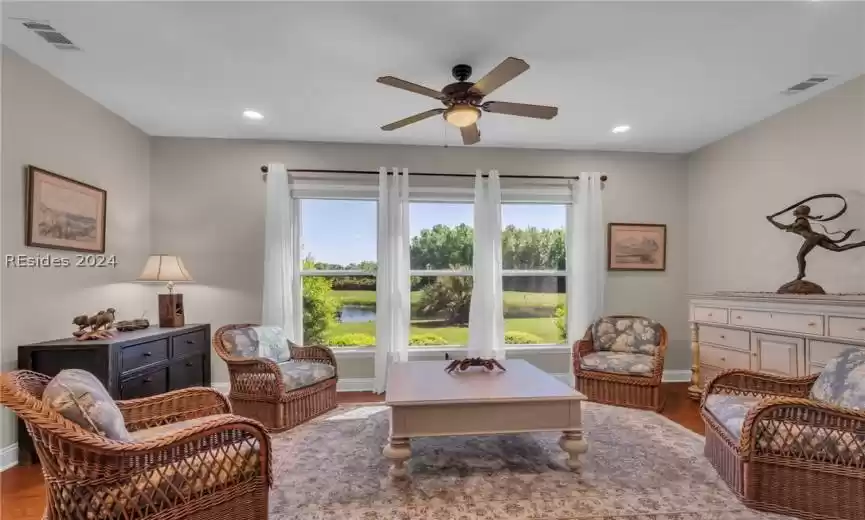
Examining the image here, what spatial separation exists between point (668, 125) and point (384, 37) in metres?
2.87

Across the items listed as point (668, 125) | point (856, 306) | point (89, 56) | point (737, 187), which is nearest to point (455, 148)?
point (668, 125)

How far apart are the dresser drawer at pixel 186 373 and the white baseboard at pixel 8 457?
90 centimetres

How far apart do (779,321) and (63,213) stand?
17.0 feet

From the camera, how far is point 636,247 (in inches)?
190

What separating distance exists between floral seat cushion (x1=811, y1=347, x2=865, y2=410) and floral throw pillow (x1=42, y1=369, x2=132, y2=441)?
3.13 metres

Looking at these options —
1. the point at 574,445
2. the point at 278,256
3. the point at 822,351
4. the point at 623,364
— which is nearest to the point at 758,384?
the point at 822,351

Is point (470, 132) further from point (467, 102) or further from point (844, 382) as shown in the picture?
point (844, 382)

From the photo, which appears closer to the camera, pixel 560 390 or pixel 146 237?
pixel 560 390

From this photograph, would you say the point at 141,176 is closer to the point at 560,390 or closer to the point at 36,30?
the point at 36,30

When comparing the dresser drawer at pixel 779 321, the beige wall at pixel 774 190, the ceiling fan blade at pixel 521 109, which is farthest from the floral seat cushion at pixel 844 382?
the ceiling fan blade at pixel 521 109

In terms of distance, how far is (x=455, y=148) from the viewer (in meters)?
4.68

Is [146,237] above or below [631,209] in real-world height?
below

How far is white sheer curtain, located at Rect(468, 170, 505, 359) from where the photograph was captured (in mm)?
4508

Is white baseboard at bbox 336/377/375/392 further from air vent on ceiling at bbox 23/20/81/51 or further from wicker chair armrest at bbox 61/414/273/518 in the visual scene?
air vent on ceiling at bbox 23/20/81/51
